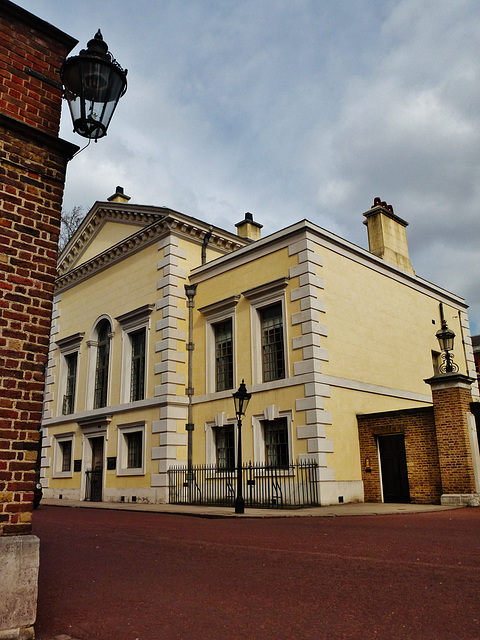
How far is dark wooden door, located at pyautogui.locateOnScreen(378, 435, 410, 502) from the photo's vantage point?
16.5 metres

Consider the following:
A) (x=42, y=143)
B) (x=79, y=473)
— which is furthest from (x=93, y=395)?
(x=42, y=143)

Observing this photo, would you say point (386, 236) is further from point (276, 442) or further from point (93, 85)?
point (93, 85)

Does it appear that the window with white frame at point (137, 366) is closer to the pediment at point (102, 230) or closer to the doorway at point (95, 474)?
the doorway at point (95, 474)

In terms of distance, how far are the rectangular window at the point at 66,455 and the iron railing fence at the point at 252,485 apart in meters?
8.01

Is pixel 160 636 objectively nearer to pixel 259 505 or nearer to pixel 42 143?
pixel 42 143

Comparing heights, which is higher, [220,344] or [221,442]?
[220,344]

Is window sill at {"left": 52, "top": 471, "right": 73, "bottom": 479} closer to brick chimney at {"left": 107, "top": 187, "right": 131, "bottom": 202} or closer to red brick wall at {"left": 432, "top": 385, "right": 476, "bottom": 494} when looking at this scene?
brick chimney at {"left": 107, "top": 187, "right": 131, "bottom": 202}

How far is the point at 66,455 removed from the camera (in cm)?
2564

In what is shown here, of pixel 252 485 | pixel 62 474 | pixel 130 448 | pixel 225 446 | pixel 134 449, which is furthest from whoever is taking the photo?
pixel 62 474

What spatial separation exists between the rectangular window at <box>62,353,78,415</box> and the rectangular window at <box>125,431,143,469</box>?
524 cm

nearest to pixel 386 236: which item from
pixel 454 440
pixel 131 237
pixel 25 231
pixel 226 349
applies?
pixel 226 349

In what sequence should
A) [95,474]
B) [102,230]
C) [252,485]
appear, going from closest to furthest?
1. [252,485]
2. [95,474]
3. [102,230]

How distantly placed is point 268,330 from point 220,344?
2.46 metres

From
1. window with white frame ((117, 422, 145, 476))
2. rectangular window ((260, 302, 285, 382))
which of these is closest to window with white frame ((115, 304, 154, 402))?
window with white frame ((117, 422, 145, 476))
